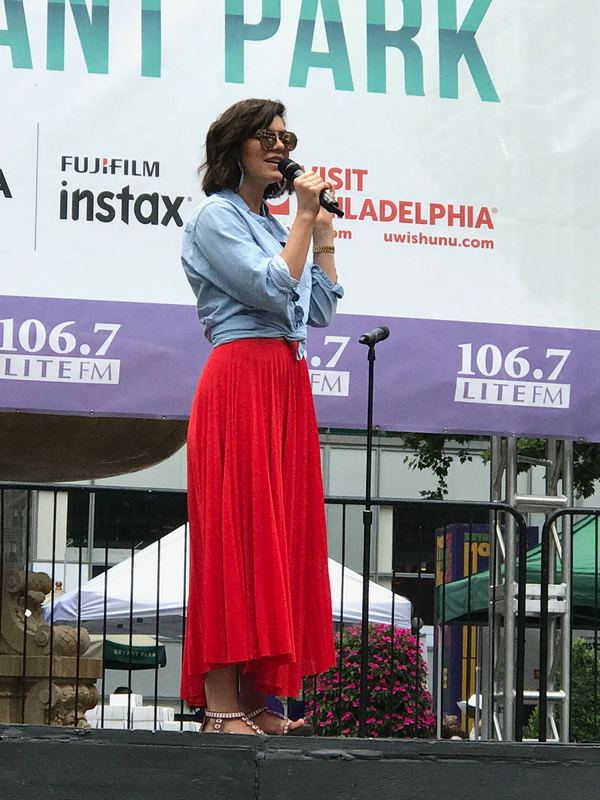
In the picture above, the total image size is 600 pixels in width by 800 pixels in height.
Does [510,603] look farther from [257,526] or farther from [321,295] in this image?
[257,526]

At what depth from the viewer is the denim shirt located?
3373 mm

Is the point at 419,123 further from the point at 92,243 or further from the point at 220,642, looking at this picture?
the point at 220,642

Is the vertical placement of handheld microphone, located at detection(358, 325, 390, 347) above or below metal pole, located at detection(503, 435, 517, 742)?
above

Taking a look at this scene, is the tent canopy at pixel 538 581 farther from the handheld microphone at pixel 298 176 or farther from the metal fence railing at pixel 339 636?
the handheld microphone at pixel 298 176

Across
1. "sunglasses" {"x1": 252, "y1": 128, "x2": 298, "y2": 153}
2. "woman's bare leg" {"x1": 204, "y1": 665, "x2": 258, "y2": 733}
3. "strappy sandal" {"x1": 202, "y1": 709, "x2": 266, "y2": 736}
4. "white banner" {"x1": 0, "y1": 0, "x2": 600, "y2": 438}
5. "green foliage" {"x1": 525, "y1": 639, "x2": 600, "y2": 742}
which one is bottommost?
"green foliage" {"x1": 525, "y1": 639, "x2": 600, "y2": 742}

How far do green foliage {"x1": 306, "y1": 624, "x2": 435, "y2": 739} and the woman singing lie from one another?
2.55m

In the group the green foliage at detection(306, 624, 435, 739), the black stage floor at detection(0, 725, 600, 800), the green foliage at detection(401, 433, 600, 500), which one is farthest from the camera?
the green foliage at detection(401, 433, 600, 500)

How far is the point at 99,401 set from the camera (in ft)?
19.2

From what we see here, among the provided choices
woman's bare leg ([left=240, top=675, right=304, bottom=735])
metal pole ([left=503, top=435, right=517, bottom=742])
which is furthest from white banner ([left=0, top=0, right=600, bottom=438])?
woman's bare leg ([left=240, top=675, right=304, bottom=735])

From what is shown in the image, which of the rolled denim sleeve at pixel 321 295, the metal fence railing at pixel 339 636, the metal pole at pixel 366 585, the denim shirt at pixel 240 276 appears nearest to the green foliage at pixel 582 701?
the metal fence railing at pixel 339 636

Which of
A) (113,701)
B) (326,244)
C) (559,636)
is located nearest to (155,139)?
(326,244)

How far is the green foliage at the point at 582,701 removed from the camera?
314 inches

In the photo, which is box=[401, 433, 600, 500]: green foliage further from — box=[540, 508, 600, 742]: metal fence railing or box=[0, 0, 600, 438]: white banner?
box=[0, 0, 600, 438]: white banner

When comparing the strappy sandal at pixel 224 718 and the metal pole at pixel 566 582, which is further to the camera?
the metal pole at pixel 566 582
